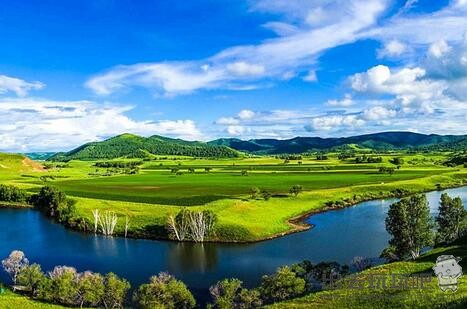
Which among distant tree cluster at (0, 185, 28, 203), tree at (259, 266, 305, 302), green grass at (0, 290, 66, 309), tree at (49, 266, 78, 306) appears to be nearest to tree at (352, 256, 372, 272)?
tree at (259, 266, 305, 302)

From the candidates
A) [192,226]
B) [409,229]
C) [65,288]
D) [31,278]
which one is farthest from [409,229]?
[31,278]

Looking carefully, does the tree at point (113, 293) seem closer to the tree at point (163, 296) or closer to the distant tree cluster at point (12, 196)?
the tree at point (163, 296)

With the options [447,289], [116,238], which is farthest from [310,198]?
[447,289]

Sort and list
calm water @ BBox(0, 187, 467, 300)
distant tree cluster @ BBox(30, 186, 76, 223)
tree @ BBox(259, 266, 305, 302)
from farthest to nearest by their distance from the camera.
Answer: distant tree cluster @ BBox(30, 186, 76, 223), calm water @ BBox(0, 187, 467, 300), tree @ BBox(259, 266, 305, 302)

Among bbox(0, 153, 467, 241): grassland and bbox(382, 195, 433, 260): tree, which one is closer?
bbox(382, 195, 433, 260): tree

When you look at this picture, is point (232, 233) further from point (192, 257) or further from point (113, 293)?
point (113, 293)

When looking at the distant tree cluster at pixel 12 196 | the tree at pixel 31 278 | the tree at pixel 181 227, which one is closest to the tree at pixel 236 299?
the tree at pixel 31 278

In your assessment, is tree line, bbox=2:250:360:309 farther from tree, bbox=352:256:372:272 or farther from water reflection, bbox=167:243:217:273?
water reflection, bbox=167:243:217:273
